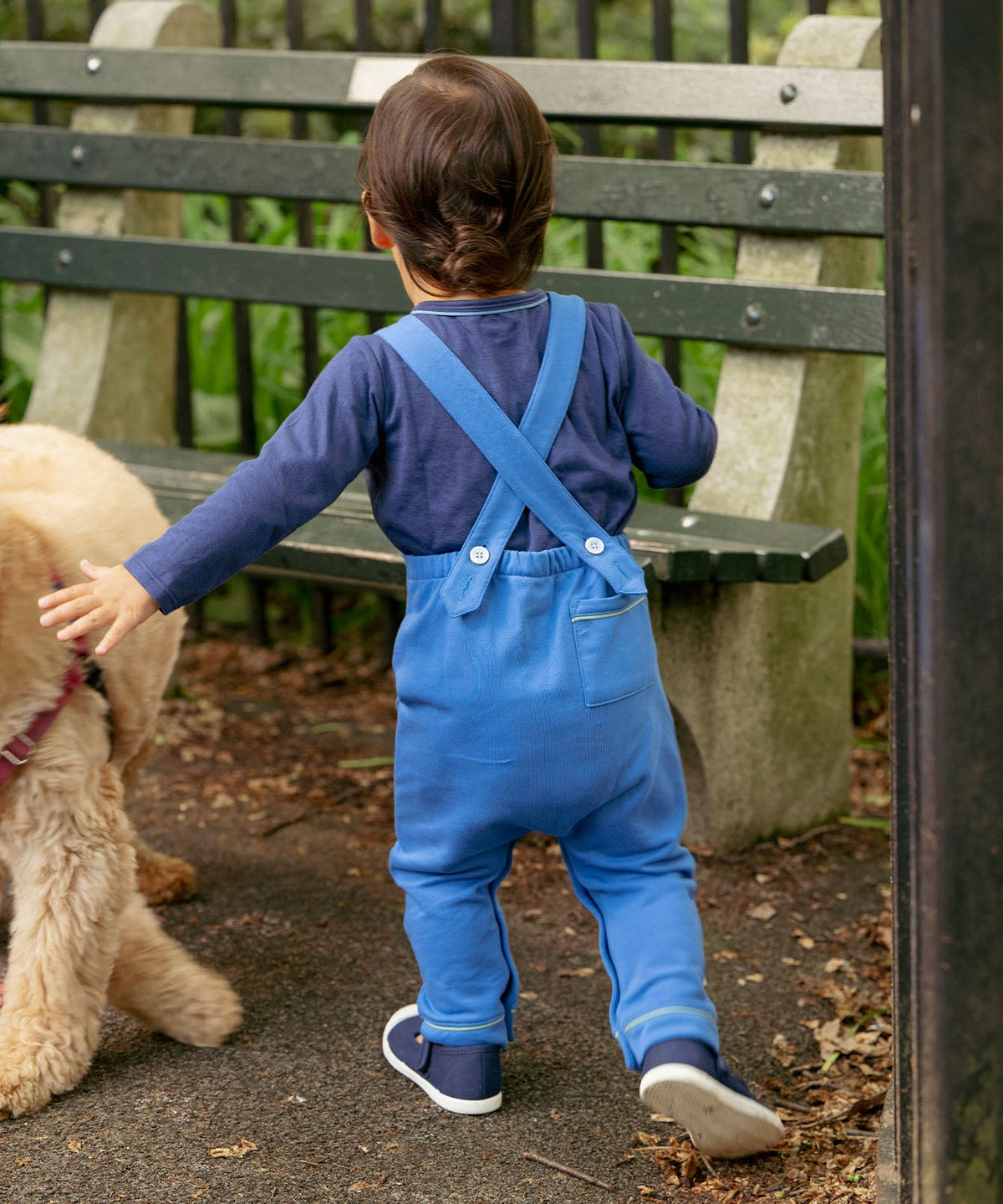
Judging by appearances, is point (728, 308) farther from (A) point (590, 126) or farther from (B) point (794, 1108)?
(B) point (794, 1108)

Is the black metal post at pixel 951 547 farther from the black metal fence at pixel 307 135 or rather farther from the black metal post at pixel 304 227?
the black metal post at pixel 304 227

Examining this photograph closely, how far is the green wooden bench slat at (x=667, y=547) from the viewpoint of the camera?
2674 mm

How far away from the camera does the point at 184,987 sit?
2273mm

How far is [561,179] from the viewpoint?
11.0 feet

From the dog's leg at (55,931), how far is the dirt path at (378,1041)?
0.33 ft

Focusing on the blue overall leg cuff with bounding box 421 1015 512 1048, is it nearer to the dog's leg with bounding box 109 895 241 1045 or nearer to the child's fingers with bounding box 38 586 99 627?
the dog's leg with bounding box 109 895 241 1045

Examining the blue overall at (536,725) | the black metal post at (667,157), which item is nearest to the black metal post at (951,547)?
the blue overall at (536,725)

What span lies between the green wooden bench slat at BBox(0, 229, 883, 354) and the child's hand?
1653mm

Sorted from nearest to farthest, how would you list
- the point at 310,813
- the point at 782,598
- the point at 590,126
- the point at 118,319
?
the point at 782,598 → the point at 310,813 → the point at 590,126 → the point at 118,319

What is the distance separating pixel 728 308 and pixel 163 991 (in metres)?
1.84

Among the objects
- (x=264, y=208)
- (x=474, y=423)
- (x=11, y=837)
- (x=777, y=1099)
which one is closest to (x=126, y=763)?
(x=11, y=837)

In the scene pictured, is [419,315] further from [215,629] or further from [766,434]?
[215,629]

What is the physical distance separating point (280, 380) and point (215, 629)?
0.84 meters

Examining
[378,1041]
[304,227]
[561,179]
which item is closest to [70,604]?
[378,1041]
